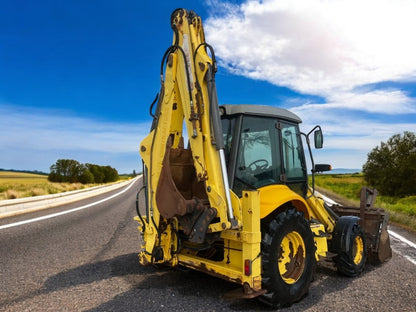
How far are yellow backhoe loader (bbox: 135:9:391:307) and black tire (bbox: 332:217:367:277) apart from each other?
0.08m

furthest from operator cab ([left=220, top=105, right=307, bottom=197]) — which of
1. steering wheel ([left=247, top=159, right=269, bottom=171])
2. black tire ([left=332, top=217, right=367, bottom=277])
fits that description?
black tire ([left=332, top=217, right=367, bottom=277])

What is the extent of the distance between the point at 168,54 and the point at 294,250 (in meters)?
2.96

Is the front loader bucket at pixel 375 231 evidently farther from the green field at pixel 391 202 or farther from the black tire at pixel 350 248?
the green field at pixel 391 202

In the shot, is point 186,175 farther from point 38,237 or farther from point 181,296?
point 38,237

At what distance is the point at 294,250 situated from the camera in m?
4.36

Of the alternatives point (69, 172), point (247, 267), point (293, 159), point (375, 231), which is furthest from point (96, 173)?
point (247, 267)

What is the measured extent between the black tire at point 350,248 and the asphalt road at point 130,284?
0.53 feet

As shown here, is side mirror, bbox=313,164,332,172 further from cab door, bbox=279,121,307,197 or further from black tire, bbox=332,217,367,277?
black tire, bbox=332,217,367,277

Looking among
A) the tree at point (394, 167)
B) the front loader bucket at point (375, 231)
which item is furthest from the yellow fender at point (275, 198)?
the tree at point (394, 167)

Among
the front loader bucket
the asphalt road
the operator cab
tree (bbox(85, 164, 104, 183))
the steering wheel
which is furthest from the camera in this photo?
tree (bbox(85, 164, 104, 183))

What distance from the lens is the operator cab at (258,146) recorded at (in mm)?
4258

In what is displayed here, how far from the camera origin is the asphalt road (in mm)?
3959

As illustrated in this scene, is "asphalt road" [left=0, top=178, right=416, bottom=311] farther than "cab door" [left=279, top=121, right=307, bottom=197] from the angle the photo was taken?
No

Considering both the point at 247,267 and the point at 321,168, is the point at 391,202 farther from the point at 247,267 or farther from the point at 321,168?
the point at 247,267
